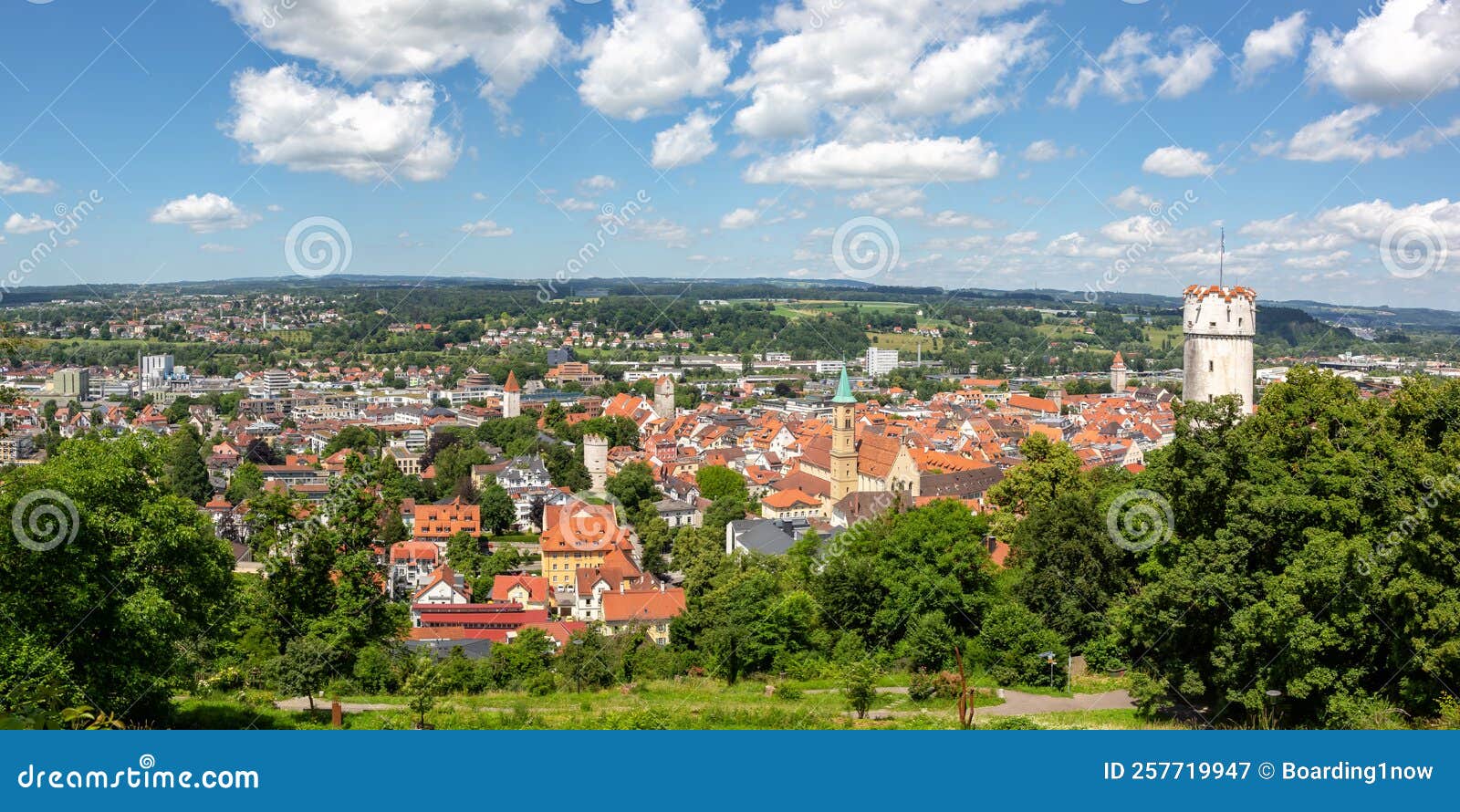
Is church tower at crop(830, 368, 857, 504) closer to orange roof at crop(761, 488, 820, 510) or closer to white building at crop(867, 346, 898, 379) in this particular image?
orange roof at crop(761, 488, 820, 510)

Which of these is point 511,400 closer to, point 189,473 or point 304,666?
point 189,473

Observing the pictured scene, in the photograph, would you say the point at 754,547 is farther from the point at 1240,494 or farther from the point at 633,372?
the point at 633,372

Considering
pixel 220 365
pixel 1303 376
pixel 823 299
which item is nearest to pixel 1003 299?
pixel 823 299

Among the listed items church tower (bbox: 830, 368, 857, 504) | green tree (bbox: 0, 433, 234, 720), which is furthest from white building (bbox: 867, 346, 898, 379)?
green tree (bbox: 0, 433, 234, 720)

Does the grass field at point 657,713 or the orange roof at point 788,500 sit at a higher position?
the grass field at point 657,713

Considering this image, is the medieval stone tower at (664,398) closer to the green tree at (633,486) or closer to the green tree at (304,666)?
the green tree at (633,486)

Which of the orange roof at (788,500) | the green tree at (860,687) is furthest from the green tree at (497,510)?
the green tree at (860,687)
